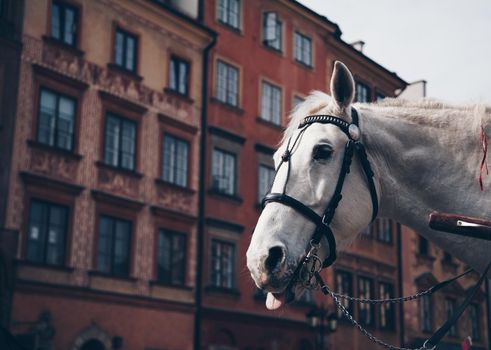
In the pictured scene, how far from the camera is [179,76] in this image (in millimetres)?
27281

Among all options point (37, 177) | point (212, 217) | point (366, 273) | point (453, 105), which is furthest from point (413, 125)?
point (366, 273)

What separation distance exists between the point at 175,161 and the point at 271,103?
21.3ft

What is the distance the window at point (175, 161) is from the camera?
26.0 metres

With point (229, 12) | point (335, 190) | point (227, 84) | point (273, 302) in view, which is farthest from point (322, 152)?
point (229, 12)

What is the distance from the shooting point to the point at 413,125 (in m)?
4.47

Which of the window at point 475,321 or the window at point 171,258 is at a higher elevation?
the window at point 171,258

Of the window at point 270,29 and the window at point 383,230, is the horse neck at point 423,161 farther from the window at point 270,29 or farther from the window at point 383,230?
the window at point 383,230

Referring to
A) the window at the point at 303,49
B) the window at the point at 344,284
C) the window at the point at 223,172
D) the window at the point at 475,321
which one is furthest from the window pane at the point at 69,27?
the window at the point at 475,321

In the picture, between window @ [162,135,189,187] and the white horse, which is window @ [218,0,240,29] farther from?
the white horse

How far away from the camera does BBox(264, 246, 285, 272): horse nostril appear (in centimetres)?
373

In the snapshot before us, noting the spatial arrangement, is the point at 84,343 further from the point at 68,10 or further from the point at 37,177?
the point at 68,10

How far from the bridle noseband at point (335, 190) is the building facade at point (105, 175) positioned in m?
16.5

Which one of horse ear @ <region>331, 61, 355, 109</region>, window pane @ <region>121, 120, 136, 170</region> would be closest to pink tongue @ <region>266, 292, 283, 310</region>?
horse ear @ <region>331, 61, 355, 109</region>

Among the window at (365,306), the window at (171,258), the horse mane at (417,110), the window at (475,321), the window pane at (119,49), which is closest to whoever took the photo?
the horse mane at (417,110)
